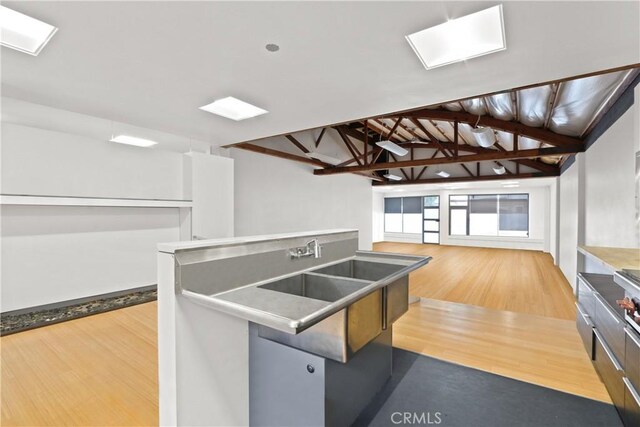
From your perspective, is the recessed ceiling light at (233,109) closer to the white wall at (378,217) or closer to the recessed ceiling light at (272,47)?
the recessed ceiling light at (272,47)

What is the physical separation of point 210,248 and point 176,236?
3.76 metres

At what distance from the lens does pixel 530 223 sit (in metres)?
10.5

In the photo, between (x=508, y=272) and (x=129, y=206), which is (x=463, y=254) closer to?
(x=508, y=272)

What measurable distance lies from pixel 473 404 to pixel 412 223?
11210mm

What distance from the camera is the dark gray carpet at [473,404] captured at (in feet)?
6.35

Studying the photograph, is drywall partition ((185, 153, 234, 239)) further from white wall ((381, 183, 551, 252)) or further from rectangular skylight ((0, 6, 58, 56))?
white wall ((381, 183, 551, 252))

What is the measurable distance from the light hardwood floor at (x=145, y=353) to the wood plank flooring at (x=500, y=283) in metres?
0.05

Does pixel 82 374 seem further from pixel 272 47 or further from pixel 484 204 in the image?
pixel 484 204

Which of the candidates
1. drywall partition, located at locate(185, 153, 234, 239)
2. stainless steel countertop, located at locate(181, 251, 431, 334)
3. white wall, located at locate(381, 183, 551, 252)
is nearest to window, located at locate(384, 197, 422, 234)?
white wall, located at locate(381, 183, 551, 252)

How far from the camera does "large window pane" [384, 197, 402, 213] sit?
13242 millimetres

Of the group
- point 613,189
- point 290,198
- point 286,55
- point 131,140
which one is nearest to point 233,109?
point 286,55

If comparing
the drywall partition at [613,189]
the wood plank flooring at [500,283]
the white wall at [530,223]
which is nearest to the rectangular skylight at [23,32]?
the drywall partition at [613,189]

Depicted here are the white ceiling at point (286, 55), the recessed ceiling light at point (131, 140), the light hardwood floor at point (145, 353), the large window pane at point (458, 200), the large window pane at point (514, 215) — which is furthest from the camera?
the large window pane at point (458, 200)

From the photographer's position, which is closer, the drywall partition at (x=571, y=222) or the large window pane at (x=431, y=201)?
the drywall partition at (x=571, y=222)
